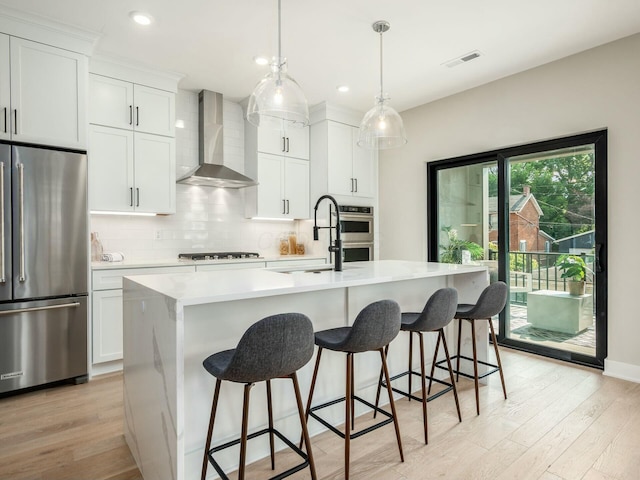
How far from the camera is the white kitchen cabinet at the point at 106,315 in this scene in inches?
131

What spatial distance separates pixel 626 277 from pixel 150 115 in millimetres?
4602

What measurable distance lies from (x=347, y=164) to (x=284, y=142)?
Answer: 875mm

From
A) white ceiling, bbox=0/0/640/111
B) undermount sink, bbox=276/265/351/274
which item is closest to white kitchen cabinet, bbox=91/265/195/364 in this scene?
undermount sink, bbox=276/265/351/274

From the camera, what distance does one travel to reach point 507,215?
164 inches

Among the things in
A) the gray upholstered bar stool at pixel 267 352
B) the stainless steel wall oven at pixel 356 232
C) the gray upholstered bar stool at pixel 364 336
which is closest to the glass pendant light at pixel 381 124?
the gray upholstered bar stool at pixel 364 336

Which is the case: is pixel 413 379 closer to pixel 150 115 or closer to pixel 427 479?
pixel 427 479

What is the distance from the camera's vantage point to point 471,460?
208 cm

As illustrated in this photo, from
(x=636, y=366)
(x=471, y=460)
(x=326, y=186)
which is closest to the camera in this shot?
(x=471, y=460)

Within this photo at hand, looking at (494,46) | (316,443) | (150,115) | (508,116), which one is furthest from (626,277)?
(150,115)

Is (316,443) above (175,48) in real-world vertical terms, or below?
below

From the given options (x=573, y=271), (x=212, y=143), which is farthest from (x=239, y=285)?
(x=573, y=271)

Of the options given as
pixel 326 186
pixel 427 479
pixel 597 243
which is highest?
pixel 326 186

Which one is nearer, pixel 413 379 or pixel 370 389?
pixel 370 389

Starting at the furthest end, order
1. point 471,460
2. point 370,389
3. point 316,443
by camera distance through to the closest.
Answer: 1. point 370,389
2. point 316,443
3. point 471,460
